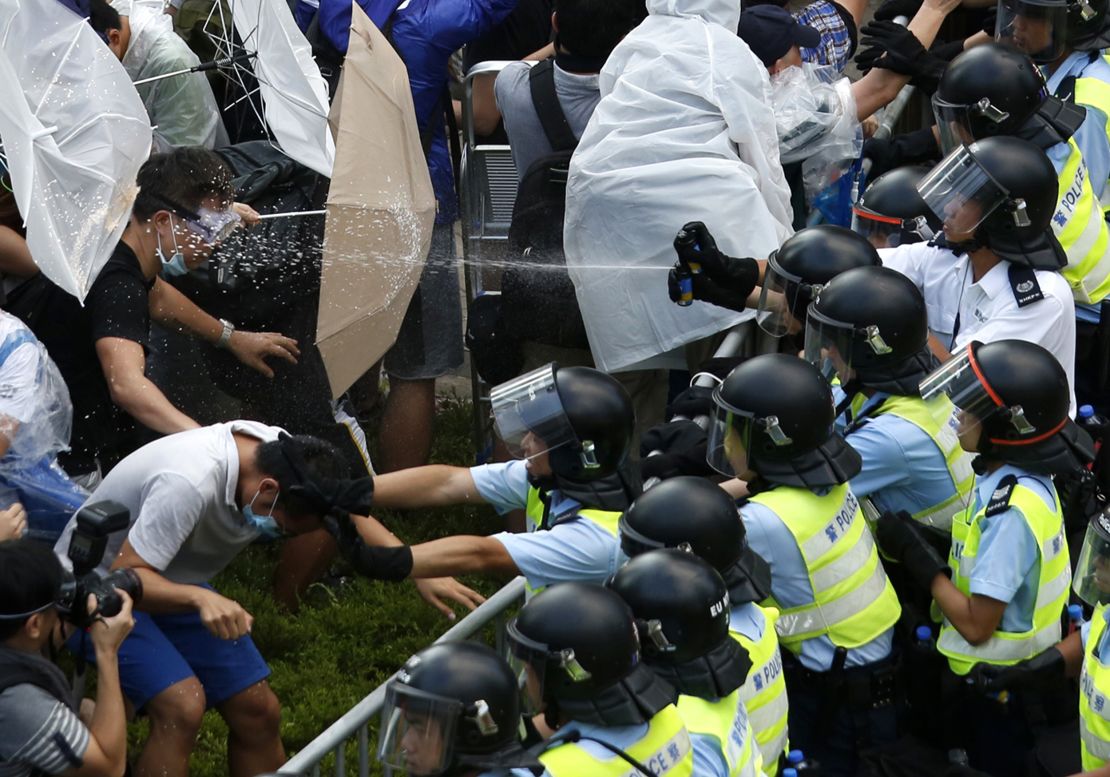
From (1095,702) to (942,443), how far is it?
1195 mm

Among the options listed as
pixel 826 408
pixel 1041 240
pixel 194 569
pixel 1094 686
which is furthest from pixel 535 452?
pixel 1041 240

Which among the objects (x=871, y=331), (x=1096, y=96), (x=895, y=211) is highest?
(x=871, y=331)

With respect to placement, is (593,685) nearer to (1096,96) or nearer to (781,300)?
(781,300)

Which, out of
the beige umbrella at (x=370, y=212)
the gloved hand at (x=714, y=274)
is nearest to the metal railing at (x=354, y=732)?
the gloved hand at (x=714, y=274)

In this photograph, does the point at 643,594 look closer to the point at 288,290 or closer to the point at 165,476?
the point at 165,476

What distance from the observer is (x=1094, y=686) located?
4.27 metres

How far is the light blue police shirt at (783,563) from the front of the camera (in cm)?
482

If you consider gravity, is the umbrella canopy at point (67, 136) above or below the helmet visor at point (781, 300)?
above

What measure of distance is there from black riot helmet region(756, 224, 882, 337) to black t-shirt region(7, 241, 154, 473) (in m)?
2.05

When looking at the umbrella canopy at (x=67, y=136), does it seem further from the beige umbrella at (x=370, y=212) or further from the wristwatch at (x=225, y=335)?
the beige umbrella at (x=370, y=212)

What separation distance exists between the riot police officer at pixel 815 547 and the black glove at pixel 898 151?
2.43 meters

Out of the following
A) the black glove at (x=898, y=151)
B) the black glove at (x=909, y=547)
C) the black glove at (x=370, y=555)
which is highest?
the black glove at (x=370, y=555)

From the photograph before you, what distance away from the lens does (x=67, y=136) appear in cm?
580

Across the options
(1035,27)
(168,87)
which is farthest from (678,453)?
(168,87)
